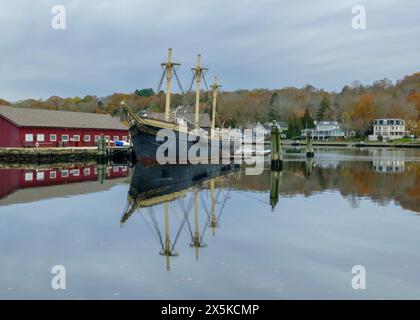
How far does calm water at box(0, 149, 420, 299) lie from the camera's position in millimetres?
10781

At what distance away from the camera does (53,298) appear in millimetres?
10117

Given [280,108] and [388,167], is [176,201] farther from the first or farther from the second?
[280,108]

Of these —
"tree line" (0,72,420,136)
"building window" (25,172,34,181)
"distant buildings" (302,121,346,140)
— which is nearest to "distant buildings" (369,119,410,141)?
"tree line" (0,72,420,136)

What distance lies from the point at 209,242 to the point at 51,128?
48996mm

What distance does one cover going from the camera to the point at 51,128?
196 ft

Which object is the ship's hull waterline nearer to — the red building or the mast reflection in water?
the mast reflection in water

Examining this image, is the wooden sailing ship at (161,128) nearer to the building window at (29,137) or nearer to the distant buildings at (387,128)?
the building window at (29,137)

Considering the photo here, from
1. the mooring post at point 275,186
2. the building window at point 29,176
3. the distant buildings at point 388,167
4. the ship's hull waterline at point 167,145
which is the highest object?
the ship's hull waterline at point 167,145

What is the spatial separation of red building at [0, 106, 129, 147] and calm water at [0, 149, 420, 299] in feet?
98.0

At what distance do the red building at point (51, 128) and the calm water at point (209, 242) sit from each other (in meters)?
29.9

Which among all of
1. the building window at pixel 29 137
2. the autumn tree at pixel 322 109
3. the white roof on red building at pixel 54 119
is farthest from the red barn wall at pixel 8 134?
the autumn tree at pixel 322 109

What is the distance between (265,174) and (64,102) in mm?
150059

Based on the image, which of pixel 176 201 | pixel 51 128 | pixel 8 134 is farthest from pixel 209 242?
pixel 51 128

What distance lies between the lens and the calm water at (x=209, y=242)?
424 inches
